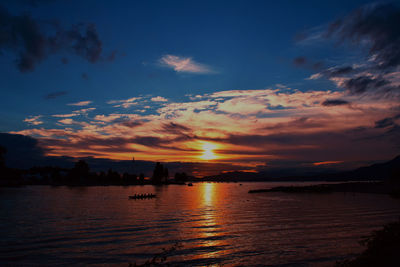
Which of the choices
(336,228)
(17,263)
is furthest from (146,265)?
(336,228)

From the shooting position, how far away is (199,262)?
2153 cm

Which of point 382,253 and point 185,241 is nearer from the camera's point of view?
point 382,253

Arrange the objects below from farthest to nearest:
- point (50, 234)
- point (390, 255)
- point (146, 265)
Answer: point (50, 234) < point (146, 265) < point (390, 255)

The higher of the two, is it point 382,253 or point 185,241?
point 382,253

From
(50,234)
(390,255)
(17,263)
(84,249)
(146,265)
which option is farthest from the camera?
(50,234)

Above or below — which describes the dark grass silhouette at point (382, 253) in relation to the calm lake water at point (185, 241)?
above

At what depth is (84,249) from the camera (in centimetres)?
2561

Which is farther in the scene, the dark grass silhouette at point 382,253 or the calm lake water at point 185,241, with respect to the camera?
the calm lake water at point 185,241

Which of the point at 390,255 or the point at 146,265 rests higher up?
the point at 390,255

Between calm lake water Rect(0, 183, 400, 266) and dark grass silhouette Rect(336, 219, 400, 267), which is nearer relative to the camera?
dark grass silhouette Rect(336, 219, 400, 267)

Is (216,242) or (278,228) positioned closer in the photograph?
(216,242)

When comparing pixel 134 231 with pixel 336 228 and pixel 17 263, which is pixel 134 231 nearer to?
pixel 17 263

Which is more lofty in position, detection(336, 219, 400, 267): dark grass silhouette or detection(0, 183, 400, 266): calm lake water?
A: detection(336, 219, 400, 267): dark grass silhouette

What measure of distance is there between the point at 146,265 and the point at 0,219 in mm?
37055
